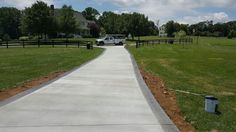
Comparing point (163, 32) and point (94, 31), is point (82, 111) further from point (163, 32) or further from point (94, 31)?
point (163, 32)

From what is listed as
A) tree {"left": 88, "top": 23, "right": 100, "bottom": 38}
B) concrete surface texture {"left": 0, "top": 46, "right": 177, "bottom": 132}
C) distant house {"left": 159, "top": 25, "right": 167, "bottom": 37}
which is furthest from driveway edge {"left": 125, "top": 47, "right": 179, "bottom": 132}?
distant house {"left": 159, "top": 25, "right": 167, "bottom": 37}

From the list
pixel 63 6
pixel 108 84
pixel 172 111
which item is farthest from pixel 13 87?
pixel 63 6

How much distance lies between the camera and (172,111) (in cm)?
1034

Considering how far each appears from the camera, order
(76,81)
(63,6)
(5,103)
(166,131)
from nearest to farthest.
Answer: (166,131)
(5,103)
(76,81)
(63,6)

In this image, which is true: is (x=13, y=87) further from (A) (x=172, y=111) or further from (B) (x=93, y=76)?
(A) (x=172, y=111)

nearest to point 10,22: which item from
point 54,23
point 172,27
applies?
point 54,23

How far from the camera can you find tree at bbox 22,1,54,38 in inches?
2815

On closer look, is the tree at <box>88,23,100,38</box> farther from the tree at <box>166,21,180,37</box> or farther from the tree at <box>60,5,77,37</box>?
the tree at <box>60,5,77,37</box>

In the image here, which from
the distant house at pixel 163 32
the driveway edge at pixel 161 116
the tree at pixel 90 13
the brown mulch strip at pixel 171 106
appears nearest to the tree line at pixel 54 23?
the distant house at pixel 163 32

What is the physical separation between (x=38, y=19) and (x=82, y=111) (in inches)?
2522

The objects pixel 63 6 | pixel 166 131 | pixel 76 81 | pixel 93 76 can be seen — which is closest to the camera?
pixel 166 131

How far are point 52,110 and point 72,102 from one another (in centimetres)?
115

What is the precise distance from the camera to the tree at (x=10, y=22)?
10912 centimetres

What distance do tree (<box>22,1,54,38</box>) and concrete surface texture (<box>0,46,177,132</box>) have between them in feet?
194
